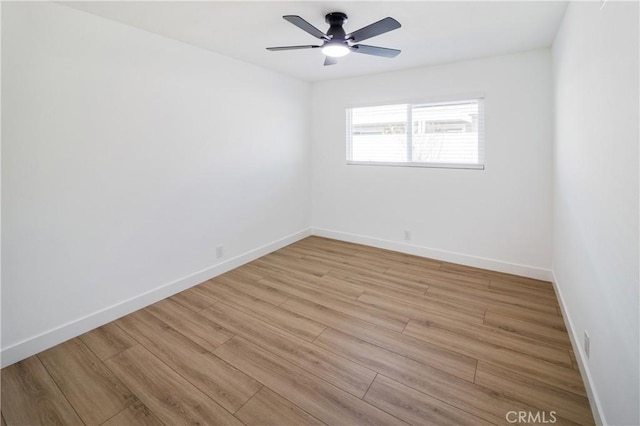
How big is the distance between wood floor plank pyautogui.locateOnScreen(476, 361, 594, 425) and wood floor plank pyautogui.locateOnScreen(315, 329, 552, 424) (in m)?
0.07

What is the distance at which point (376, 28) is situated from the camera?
7.00 ft

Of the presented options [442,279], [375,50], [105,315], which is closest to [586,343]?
[442,279]

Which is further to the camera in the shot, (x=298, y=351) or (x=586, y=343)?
(x=298, y=351)

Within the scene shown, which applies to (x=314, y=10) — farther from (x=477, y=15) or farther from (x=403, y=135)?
(x=403, y=135)

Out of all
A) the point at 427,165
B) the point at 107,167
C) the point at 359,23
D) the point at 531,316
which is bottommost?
the point at 531,316

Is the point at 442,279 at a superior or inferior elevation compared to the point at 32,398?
superior

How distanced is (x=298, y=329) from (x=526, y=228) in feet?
8.92

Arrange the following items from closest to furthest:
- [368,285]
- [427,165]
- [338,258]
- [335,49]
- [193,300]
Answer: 1. [335,49]
2. [193,300]
3. [368,285]
4. [427,165]
5. [338,258]

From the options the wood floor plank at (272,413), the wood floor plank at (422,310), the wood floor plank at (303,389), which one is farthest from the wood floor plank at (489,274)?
the wood floor plank at (272,413)

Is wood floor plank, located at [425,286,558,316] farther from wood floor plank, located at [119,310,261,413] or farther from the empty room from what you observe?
wood floor plank, located at [119,310,261,413]

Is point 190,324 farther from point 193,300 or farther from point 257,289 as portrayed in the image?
point 257,289

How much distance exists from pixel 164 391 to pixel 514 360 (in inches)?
88.7

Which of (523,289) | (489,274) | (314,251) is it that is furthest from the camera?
(314,251)

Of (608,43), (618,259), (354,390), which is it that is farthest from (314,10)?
(354,390)
